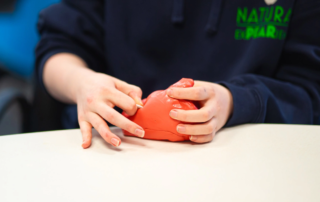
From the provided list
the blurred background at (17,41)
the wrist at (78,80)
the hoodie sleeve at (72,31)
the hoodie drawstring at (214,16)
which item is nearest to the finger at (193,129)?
the wrist at (78,80)

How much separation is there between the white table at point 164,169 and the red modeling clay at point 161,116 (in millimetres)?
16

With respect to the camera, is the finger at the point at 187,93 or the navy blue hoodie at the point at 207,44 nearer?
the finger at the point at 187,93

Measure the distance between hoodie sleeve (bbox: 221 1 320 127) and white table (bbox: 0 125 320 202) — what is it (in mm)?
71

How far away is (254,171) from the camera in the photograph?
12.4 inches

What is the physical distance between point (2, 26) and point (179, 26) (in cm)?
75

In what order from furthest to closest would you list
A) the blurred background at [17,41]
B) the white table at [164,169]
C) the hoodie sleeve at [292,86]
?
the blurred background at [17,41], the hoodie sleeve at [292,86], the white table at [164,169]

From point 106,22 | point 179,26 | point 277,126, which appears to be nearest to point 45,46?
point 106,22

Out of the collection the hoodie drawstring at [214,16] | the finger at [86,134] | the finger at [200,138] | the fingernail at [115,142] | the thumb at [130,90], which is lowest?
the finger at [86,134]

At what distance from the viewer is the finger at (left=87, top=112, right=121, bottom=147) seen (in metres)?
0.38

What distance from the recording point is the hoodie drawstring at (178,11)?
645 millimetres

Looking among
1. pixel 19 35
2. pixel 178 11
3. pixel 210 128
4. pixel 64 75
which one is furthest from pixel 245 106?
pixel 19 35

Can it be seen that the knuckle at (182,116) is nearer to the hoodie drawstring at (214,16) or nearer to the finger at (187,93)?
the finger at (187,93)

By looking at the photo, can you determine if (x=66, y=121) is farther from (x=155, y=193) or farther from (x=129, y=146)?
(x=155, y=193)

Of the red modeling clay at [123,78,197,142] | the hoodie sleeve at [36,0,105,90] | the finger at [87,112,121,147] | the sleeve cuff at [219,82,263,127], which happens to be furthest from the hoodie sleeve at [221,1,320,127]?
the hoodie sleeve at [36,0,105,90]
